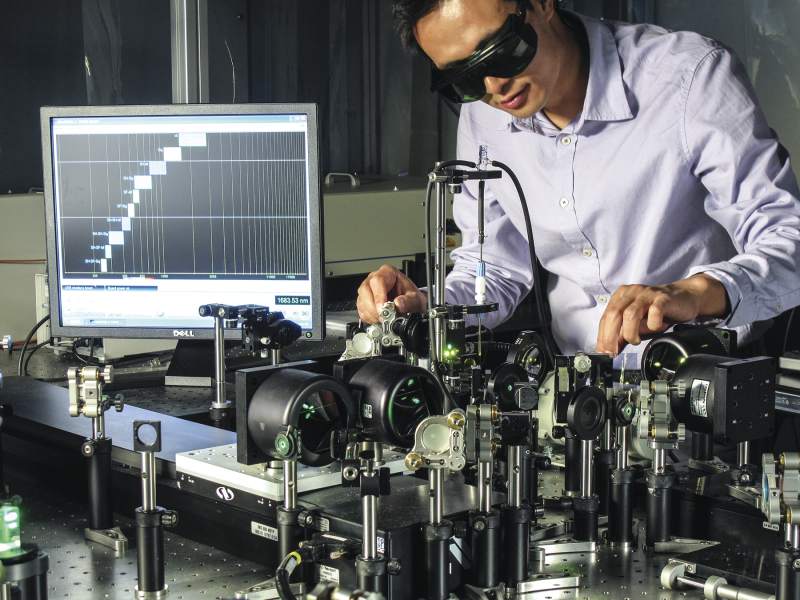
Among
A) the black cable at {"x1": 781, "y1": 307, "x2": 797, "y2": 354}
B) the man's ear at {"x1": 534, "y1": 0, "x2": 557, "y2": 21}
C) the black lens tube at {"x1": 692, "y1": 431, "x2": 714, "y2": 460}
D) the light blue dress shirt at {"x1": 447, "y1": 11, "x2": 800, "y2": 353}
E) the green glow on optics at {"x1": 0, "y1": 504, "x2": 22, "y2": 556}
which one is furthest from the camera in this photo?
the black cable at {"x1": 781, "y1": 307, "x2": 797, "y2": 354}

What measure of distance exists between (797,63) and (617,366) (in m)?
2.51

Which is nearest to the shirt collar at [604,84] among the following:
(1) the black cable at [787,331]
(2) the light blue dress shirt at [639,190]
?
(2) the light blue dress shirt at [639,190]

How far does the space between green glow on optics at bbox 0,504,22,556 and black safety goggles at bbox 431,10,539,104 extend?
3.45 feet

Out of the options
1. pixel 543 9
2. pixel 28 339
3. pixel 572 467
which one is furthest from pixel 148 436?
pixel 28 339

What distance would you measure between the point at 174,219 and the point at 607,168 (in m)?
0.97

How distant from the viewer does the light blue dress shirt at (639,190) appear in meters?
2.07

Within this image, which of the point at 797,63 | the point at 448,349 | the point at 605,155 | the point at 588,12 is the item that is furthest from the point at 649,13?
the point at 448,349

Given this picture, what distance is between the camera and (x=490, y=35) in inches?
77.3

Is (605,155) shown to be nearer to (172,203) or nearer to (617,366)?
(617,366)

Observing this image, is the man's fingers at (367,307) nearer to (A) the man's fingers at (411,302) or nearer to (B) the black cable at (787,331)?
(A) the man's fingers at (411,302)

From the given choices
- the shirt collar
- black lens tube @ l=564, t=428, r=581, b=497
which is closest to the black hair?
the shirt collar

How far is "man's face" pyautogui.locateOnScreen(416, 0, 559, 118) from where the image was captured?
6.51ft

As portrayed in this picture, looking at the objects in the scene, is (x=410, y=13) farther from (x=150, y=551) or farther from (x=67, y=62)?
(x=67, y=62)

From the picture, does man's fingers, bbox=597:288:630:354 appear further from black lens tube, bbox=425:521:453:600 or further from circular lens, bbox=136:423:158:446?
circular lens, bbox=136:423:158:446
